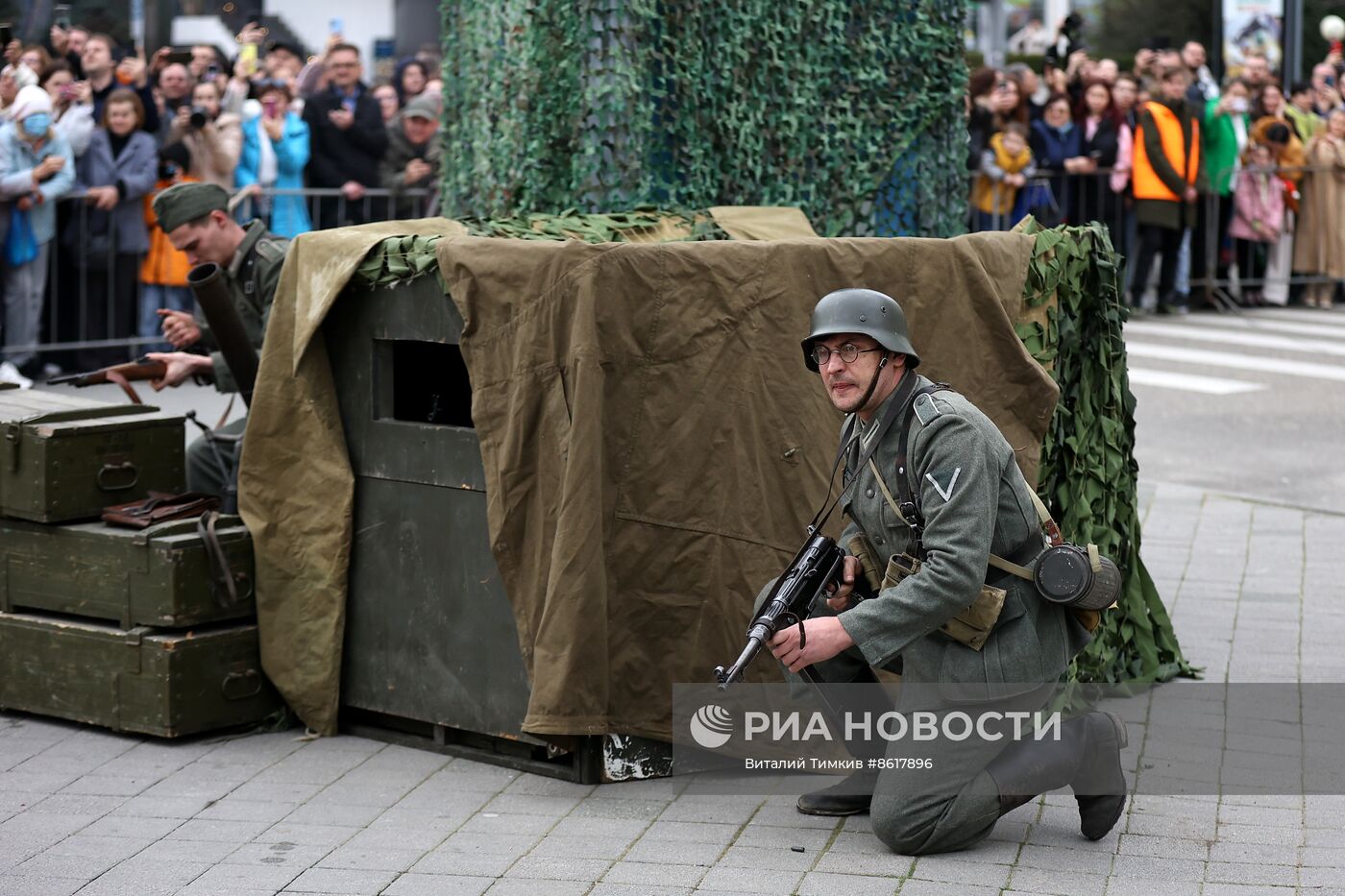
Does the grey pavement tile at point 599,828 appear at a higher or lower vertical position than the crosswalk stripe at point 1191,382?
lower

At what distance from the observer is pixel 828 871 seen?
5.05 metres

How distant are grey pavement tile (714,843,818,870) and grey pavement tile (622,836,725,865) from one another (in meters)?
0.04

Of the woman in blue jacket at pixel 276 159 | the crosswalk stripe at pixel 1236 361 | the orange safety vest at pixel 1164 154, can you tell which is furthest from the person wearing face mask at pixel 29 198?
the orange safety vest at pixel 1164 154

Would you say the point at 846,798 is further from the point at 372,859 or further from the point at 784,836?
the point at 372,859

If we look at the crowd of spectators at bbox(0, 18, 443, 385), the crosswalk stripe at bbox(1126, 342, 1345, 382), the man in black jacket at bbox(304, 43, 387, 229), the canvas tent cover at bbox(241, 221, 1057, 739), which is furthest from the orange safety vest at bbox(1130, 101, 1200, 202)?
the canvas tent cover at bbox(241, 221, 1057, 739)

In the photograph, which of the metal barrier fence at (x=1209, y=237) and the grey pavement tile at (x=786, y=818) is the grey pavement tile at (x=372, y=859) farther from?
the metal barrier fence at (x=1209, y=237)

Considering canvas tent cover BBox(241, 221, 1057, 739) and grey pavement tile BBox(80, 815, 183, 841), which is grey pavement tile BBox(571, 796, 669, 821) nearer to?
canvas tent cover BBox(241, 221, 1057, 739)

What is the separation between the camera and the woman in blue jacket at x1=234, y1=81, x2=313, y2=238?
44.9 feet

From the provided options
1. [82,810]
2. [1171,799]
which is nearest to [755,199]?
[1171,799]

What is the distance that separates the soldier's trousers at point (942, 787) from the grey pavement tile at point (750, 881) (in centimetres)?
32

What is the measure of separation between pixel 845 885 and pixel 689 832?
60 cm

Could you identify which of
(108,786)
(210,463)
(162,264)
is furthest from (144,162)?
(108,786)

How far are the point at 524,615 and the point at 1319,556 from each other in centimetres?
472

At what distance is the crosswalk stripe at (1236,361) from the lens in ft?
47.2
